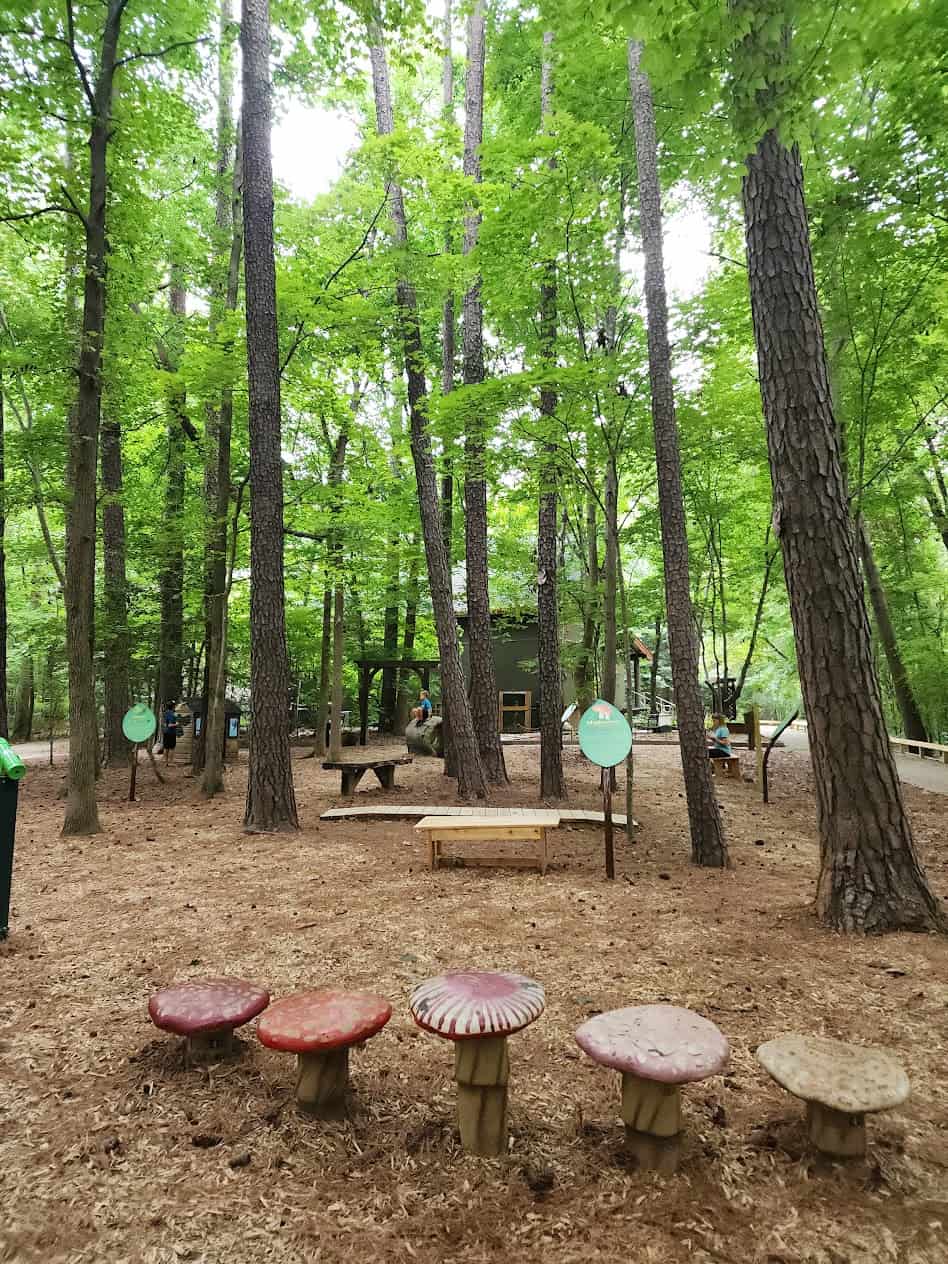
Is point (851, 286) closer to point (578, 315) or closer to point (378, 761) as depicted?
point (578, 315)

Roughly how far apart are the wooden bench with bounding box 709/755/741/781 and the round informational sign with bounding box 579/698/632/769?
23.9ft

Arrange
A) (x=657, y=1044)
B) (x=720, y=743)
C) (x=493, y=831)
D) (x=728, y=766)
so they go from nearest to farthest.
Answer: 1. (x=657, y=1044)
2. (x=493, y=831)
3. (x=720, y=743)
4. (x=728, y=766)

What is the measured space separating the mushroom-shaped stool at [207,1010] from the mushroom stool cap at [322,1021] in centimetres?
33

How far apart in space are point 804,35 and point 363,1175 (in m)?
5.00

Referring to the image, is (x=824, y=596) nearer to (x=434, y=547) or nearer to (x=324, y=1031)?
(x=324, y=1031)

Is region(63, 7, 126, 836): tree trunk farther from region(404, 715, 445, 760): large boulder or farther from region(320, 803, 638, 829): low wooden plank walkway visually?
region(404, 715, 445, 760): large boulder

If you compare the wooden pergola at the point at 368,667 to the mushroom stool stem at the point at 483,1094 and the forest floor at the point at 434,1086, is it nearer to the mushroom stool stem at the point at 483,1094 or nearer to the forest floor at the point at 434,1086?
the forest floor at the point at 434,1086

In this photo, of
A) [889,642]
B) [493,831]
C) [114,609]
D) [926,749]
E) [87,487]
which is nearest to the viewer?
[493,831]

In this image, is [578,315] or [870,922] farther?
[578,315]

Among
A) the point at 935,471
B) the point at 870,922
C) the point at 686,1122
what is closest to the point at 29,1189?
the point at 686,1122

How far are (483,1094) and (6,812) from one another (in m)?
3.38

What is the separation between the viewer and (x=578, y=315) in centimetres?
768

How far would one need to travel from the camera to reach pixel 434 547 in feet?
29.1

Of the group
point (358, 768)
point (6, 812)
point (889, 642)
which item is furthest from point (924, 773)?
point (6, 812)
